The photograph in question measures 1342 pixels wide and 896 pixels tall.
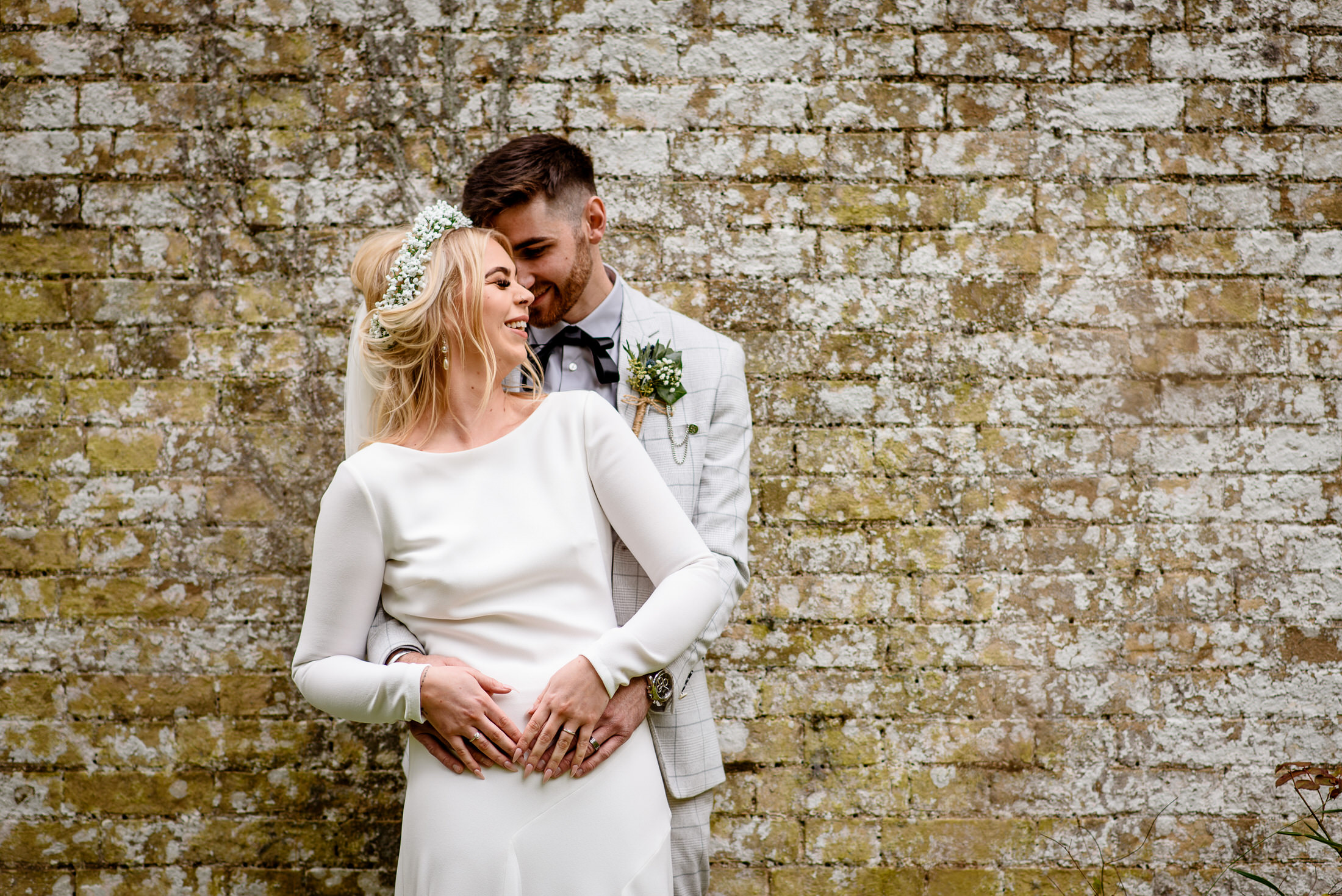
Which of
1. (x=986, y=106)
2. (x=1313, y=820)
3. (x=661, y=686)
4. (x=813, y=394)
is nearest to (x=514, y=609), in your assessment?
(x=661, y=686)

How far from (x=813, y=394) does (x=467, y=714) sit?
1.63m

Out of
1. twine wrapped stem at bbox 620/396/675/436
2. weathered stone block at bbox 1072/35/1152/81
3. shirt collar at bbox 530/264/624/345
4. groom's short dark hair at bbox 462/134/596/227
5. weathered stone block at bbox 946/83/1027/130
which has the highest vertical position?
weathered stone block at bbox 1072/35/1152/81

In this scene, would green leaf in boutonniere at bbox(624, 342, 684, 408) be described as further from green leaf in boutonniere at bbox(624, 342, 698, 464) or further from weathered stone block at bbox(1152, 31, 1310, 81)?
weathered stone block at bbox(1152, 31, 1310, 81)

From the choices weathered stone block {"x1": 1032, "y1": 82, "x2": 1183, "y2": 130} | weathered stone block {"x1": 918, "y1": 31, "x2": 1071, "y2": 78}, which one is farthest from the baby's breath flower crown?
weathered stone block {"x1": 1032, "y1": 82, "x2": 1183, "y2": 130}

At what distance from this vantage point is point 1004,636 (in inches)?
110

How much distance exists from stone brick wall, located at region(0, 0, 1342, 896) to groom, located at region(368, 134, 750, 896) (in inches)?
23.1

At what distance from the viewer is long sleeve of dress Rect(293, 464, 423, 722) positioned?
1573 millimetres

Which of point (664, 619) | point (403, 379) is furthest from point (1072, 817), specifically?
point (403, 379)

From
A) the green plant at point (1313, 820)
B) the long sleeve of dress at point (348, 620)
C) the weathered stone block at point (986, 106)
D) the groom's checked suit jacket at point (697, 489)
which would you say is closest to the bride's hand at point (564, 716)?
the long sleeve of dress at point (348, 620)

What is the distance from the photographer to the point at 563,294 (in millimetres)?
2207

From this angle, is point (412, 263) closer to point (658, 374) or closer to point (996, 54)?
point (658, 374)

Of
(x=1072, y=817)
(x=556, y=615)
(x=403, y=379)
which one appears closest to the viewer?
(x=556, y=615)

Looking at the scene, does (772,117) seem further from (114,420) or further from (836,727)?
(114,420)

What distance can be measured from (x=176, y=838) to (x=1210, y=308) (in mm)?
3696
